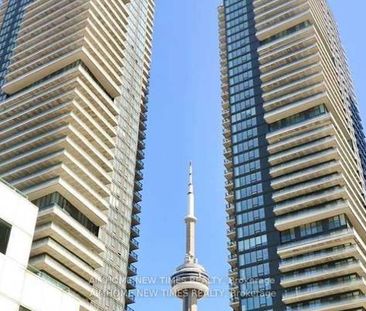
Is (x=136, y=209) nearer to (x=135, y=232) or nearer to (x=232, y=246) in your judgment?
(x=135, y=232)

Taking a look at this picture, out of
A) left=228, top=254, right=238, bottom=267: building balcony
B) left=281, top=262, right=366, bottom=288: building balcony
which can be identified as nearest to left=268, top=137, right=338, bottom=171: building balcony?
left=228, top=254, right=238, bottom=267: building balcony

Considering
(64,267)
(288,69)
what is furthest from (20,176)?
(288,69)

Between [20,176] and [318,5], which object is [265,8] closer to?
[318,5]

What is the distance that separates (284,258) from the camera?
113750 millimetres

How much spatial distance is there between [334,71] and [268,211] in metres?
46.1

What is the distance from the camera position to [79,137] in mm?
110125

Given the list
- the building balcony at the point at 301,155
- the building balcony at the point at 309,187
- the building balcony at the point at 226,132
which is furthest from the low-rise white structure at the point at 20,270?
the building balcony at the point at 226,132

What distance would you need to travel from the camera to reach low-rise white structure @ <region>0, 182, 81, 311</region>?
25172 millimetres

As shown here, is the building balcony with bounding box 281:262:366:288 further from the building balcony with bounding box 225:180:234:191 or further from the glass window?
the glass window

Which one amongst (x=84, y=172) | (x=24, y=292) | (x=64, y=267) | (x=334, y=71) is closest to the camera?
(x=24, y=292)

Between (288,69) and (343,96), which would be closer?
(288,69)

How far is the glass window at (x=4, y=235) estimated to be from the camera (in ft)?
85.4

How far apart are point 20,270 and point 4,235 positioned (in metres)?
1.72

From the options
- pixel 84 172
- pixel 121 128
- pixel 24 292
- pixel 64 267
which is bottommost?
pixel 24 292
